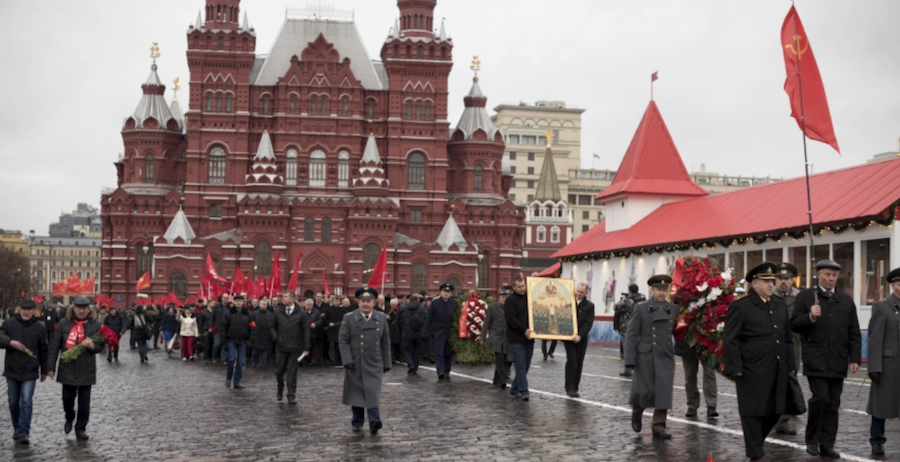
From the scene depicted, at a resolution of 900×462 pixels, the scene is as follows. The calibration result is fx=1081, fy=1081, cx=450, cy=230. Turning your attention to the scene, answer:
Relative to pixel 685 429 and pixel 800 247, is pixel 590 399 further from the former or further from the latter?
pixel 800 247

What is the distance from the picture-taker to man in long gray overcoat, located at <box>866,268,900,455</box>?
10898mm

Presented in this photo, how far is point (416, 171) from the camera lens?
76.2 meters

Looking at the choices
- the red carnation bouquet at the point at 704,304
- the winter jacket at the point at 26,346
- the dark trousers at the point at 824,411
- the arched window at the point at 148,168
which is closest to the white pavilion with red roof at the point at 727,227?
the red carnation bouquet at the point at 704,304

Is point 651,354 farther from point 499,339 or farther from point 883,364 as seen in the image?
point 499,339

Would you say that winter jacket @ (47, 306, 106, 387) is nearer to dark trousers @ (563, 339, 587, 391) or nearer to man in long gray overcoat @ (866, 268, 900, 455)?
dark trousers @ (563, 339, 587, 391)

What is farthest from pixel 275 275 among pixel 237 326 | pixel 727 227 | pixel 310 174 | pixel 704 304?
pixel 310 174

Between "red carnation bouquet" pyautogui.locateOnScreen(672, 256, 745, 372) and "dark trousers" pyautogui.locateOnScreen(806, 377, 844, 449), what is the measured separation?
2106mm

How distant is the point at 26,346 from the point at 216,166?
6234cm

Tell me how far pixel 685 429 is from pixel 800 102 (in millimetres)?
5737

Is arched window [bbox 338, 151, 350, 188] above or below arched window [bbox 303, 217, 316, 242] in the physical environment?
above

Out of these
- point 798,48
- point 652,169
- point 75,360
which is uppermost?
point 652,169

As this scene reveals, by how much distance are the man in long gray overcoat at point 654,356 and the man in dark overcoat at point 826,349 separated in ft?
5.58

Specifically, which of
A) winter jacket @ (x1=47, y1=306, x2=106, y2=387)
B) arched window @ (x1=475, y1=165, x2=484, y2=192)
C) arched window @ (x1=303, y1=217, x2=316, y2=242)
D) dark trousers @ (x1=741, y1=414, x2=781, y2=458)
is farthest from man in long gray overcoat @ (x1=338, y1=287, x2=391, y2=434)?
arched window @ (x1=475, y1=165, x2=484, y2=192)

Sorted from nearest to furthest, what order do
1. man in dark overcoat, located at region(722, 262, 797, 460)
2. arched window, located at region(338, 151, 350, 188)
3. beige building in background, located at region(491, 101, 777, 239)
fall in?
man in dark overcoat, located at region(722, 262, 797, 460) → arched window, located at region(338, 151, 350, 188) → beige building in background, located at region(491, 101, 777, 239)
